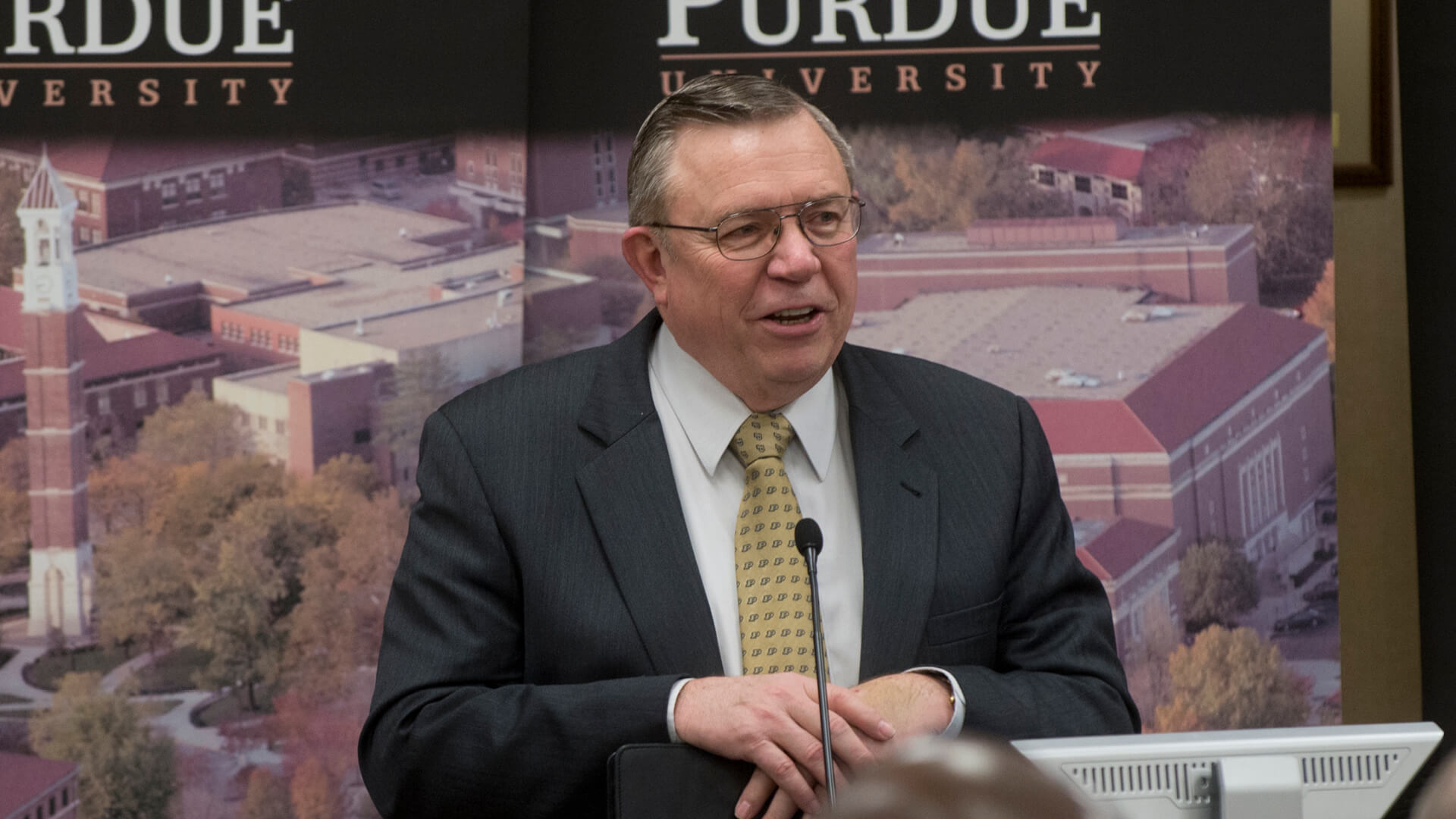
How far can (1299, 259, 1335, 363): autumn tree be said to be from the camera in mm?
3025

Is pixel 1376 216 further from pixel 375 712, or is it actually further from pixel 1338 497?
pixel 375 712

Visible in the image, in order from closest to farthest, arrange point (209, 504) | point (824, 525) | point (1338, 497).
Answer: point (824, 525), point (209, 504), point (1338, 497)

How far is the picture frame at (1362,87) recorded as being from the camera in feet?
10.8

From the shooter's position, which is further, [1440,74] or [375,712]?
[1440,74]

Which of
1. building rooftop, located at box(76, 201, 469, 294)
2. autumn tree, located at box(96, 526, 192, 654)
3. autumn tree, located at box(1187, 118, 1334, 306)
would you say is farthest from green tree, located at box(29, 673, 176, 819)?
autumn tree, located at box(1187, 118, 1334, 306)

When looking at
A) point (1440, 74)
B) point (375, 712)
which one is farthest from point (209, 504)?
point (1440, 74)

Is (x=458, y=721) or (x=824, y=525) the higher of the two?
(x=824, y=525)

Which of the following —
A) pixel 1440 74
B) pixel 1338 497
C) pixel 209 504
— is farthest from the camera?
pixel 1338 497

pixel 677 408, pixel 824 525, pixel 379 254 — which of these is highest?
pixel 379 254

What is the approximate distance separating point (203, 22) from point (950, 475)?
1.82m

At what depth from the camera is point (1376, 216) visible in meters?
3.36

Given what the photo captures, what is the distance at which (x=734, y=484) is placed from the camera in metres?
1.92

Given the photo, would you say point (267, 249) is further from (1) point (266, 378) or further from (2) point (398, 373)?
(2) point (398, 373)

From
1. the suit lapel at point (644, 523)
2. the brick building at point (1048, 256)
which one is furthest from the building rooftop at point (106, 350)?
the suit lapel at point (644, 523)
